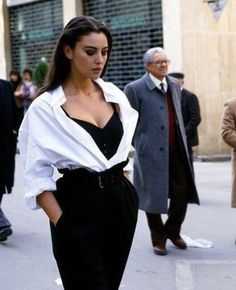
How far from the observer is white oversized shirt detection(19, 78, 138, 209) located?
9.72ft

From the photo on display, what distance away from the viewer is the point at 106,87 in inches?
128

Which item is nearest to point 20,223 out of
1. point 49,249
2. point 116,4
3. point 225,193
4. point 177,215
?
point 49,249

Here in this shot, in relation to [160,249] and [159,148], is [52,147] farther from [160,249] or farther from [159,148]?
[160,249]

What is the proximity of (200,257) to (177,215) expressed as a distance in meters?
0.44

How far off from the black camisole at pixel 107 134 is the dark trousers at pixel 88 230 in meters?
0.17

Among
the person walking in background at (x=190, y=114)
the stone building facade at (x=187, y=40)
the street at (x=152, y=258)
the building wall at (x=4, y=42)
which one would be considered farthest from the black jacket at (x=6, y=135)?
the building wall at (x=4, y=42)

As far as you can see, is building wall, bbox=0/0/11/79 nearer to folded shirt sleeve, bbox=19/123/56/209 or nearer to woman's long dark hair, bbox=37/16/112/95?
woman's long dark hair, bbox=37/16/112/95

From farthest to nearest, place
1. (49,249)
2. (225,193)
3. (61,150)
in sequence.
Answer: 1. (225,193)
2. (49,249)
3. (61,150)

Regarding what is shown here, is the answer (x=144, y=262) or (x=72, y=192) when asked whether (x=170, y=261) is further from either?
(x=72, y=192)

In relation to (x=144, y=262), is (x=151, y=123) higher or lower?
higher

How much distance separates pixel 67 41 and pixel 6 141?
3.91 metres

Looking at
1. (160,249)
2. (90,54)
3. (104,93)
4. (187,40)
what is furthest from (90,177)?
(187,40)

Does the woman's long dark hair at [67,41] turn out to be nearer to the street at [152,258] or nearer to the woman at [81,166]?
the woman at [81,166]

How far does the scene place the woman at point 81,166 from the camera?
298 centimetres
